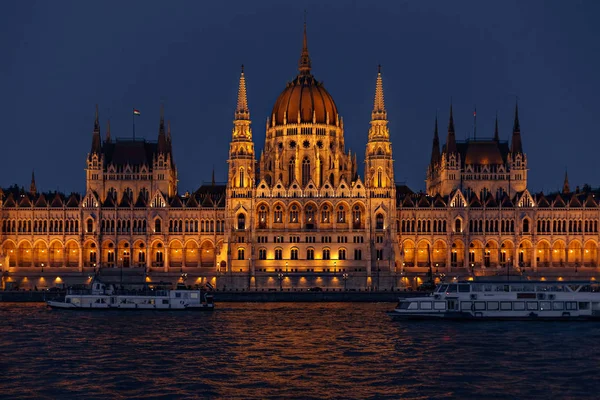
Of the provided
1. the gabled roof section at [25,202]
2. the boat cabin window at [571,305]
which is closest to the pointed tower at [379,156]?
the boat cabin window at [571,305]

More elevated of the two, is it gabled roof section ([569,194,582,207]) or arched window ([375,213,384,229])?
gabled roof section ([569,194,582,207])

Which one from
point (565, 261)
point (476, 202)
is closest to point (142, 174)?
point (476, 202)

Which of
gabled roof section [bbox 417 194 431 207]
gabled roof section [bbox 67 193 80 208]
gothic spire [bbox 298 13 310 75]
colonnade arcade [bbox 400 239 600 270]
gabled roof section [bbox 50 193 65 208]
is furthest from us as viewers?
gothic spire [bbox 298 13 310 75]

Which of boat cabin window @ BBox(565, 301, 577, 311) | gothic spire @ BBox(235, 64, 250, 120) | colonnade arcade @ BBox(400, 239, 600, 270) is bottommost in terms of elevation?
boat cabin window @ BBox(565, 301, 577, 311)

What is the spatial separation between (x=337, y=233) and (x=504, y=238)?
88.8 ft

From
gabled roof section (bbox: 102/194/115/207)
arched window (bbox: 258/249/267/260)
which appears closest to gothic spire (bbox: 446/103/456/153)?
arched window (bbox: 258/249/267/260)

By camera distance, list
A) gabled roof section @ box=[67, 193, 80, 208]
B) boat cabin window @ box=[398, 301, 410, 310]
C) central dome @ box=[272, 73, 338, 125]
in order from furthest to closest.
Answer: central dome @ box=[272, 73, 338, 125], gabled roof section @ box=[67, 193, 80, 208], boat cabin window @ box=[398, 301, 410, 310]

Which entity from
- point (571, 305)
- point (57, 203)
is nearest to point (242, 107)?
point (57, 203)

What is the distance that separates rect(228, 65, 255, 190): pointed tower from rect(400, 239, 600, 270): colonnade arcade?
2689cm

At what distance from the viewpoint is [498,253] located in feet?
524

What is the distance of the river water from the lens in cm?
6425

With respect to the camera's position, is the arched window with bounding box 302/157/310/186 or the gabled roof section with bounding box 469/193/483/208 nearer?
the gabled roof section with bounding box 469/193/483/208

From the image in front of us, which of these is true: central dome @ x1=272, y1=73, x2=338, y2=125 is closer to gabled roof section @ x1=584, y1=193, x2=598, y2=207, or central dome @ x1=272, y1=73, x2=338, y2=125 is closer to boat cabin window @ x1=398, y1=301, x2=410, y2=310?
gabled roof section @ x1=584, y1=193, x2=598, y2=207

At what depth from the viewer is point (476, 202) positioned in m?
162
